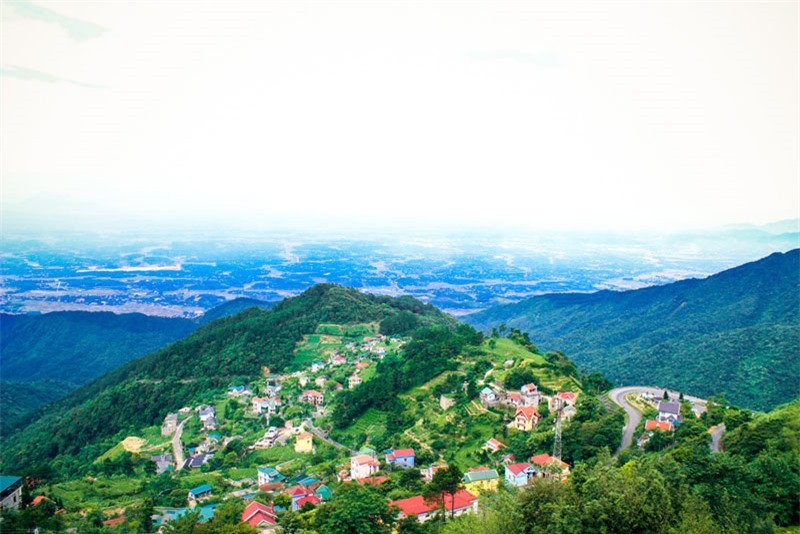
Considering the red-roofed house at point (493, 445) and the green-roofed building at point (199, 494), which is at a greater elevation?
the red-roofed house at point (493, 445)

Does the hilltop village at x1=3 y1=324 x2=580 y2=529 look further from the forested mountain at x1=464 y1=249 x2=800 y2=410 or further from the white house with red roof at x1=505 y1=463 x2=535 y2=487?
the forested mountain at x1=464 y1=249 x2=800 y2=410

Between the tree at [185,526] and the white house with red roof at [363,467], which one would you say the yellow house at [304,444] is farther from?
the tree at [185,526]

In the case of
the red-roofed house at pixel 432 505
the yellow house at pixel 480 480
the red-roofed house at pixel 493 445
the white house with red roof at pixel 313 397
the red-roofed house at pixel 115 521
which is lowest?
the white house with red roof at pixel 313 397

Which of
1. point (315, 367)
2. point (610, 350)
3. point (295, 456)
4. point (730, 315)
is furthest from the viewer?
point (610, 350)

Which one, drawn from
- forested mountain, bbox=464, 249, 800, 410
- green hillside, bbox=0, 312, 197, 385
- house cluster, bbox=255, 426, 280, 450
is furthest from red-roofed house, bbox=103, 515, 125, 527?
green hillside, bbox=0, 312, 197, 385

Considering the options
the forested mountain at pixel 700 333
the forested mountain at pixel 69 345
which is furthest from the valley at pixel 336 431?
the forested mountain at pixel 69 345

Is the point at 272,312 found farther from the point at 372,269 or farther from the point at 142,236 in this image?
the point at 142,236

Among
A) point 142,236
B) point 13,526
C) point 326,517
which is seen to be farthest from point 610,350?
point 142,236
